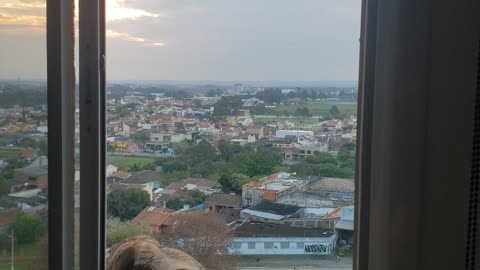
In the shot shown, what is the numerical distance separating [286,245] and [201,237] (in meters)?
0.25

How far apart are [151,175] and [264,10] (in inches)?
22.9

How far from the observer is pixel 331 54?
5.45 feet

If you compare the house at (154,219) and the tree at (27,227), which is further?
the house at (154,219)

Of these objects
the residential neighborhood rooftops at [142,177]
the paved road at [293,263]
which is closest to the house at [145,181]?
the residential neighborhood rooftops at [142,177]

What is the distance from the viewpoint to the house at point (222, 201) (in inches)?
66.1

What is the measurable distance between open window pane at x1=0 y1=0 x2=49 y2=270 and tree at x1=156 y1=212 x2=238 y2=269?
352 millimetres

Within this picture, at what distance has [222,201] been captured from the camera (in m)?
1.68

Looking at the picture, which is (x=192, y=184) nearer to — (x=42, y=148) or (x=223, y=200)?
(x=223, y=200)

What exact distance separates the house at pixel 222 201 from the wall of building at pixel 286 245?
0.10 metres

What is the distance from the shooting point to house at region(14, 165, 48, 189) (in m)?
1.57

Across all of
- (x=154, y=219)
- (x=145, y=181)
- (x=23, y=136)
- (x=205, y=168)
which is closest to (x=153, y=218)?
(x=154, y=219)

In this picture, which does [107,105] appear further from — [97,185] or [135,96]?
[97,185]

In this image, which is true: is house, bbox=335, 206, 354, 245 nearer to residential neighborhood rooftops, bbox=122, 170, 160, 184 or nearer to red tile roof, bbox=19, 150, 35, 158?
residential neighborhood rooftops, bbox=122, 170, 160, 184

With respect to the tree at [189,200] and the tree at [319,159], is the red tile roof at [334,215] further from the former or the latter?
the tree at [189,200]
